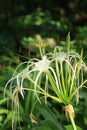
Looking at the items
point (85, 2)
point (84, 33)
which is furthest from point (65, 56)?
point (85, 2)

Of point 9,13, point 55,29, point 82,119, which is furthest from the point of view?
point 9,13

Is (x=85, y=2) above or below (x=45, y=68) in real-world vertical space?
above

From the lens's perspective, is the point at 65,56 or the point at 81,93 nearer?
the point at 65,56

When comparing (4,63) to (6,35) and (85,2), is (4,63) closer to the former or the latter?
(6,35)

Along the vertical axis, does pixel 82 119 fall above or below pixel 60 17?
below

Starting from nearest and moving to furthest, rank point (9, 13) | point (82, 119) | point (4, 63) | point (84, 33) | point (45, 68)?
point (45, 68)
point (82, 119)
point (4, 63)
point (84, 33)
point (9, 13)

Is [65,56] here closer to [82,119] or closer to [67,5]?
[82,119]

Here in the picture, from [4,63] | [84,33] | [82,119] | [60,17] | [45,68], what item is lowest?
[82,119]

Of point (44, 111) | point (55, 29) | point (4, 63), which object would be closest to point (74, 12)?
point (55, 29)

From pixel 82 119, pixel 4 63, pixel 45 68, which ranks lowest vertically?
pixel 82 119
